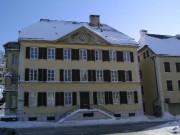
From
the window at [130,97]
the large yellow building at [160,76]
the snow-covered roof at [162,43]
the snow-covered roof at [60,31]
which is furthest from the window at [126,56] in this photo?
the window at [130,97]

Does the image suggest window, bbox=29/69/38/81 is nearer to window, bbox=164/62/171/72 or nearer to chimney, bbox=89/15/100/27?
chimney, bbox=89/15/100/27

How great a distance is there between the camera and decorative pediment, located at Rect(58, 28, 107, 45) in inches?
1485

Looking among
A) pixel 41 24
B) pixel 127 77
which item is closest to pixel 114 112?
pixel 127 77

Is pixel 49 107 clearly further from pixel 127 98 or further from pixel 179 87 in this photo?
pixel 179 87

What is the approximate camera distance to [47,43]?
36719mm

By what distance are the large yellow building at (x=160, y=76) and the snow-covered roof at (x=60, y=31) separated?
414 cm

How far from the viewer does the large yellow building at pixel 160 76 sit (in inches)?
1585

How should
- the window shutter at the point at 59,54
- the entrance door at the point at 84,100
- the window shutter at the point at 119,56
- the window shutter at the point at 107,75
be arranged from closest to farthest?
the entrance door at the point at 84,100
the window shutter at the point at 59,54
the window shutter at the point at 107,75
the window shutter at the point at 119,56

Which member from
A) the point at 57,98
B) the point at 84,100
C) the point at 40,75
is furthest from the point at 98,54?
the point at 40,75

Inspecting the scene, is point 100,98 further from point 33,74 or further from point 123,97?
point 33,74

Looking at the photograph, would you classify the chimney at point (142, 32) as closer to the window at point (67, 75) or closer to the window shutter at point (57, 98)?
the window at point (67, 75)

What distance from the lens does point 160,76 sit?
133 feet

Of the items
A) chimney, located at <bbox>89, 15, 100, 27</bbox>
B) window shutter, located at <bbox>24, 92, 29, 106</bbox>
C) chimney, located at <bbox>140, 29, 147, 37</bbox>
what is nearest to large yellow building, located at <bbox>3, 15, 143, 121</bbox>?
window shutter, located at <bbox>24, 92, 29, 106</bbox>

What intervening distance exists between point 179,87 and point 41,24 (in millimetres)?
22791
